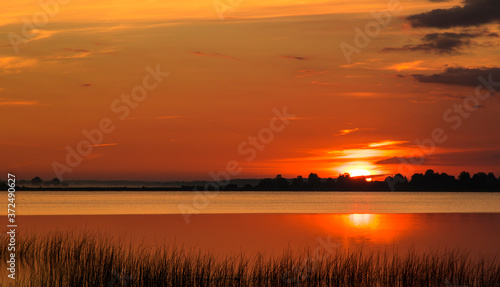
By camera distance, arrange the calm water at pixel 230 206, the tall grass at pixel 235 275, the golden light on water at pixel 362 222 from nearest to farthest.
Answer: the tall grass at pixel 235 275
the golden light on water at pixel 362 222
the calm water at pixel 230 206

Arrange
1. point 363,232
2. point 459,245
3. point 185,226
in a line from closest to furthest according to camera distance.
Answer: point 459,245, point 363,232, point 185,226

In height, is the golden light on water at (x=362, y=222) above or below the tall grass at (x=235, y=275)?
above

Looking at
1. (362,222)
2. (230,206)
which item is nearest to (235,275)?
(362,222)

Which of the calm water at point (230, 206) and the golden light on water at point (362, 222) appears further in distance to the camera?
the calm water at point (230, 206)

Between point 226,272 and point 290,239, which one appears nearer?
point 226,272

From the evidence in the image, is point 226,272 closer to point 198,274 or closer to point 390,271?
point 198,274

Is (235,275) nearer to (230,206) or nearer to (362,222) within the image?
(362,222)

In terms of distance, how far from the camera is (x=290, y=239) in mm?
34406

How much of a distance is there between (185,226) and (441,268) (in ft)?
90.3

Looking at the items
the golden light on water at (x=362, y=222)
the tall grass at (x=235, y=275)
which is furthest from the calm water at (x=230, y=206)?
the tall grass at (x=235, y=275)

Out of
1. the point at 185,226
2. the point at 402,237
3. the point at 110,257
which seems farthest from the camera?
the point at 185,226

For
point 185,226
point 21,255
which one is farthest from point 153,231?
point 21,255

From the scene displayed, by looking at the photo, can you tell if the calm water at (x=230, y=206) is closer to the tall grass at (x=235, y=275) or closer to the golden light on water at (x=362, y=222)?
the golden light on water at (x=362, y=222)

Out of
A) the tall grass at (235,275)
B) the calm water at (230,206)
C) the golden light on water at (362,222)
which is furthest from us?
the calm water at (230,206)
